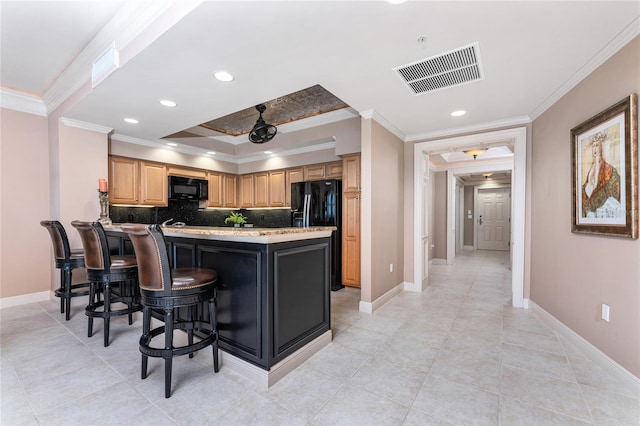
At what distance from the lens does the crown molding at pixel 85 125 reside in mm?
3486

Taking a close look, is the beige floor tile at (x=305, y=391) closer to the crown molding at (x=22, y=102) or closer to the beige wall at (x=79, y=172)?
the beige wall at (x=79, y=172)

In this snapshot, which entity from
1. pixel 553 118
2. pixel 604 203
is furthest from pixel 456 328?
pixel 553 118

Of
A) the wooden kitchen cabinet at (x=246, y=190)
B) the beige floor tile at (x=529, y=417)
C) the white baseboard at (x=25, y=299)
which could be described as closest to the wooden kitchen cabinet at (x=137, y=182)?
the white baseboard at (x=25, y=299)

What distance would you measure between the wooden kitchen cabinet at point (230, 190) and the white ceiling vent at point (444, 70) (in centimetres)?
440

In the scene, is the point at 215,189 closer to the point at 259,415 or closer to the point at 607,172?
the point at 259,415

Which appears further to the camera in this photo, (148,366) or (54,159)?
(54,159)

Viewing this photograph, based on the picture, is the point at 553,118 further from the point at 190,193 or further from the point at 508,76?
the point at 190,193

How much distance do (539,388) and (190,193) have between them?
5.29m

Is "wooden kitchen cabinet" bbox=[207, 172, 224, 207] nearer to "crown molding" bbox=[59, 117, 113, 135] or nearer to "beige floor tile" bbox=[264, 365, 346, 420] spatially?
"crown molding" bbox=[59, 117, 113, 135]

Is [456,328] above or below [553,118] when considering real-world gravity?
below

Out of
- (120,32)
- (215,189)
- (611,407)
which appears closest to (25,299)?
(215,189)

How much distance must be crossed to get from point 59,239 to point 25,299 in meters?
1.46

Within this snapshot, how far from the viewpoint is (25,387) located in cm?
184

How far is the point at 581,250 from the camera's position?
2.43 m
